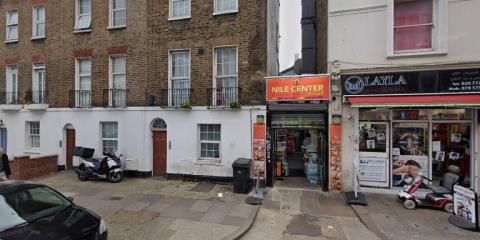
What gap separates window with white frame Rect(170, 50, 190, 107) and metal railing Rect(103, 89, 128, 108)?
2.50 meters

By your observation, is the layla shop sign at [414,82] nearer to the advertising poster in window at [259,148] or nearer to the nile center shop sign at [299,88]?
the nile center shop sign at [299,88]

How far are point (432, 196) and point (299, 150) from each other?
525 centimetres

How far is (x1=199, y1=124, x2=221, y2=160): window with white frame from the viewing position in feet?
35.2

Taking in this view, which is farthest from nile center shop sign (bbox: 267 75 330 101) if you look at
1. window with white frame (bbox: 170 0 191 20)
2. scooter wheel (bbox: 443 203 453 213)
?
window with white frame (bbox: 170 0 191 20)

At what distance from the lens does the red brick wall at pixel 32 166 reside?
1091 cm

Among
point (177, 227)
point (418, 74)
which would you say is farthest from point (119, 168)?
point (418, 74)

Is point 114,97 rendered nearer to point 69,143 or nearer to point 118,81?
point 118,81

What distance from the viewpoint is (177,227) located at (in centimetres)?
632

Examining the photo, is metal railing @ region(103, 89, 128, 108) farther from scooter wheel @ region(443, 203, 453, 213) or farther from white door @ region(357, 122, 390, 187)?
scooter wheel @ region(443, 203, 453, 213)

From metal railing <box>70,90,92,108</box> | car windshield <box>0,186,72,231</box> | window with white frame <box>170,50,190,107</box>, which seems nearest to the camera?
car windshield <box>0,186,72,231</box>

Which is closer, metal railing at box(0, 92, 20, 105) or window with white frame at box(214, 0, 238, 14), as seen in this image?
window with white frame at box(214, 0, 238, 14)

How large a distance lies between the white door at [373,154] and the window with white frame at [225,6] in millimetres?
6634

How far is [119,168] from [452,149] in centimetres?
1223

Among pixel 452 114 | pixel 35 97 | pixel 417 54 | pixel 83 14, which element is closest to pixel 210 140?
pixel 417 54
